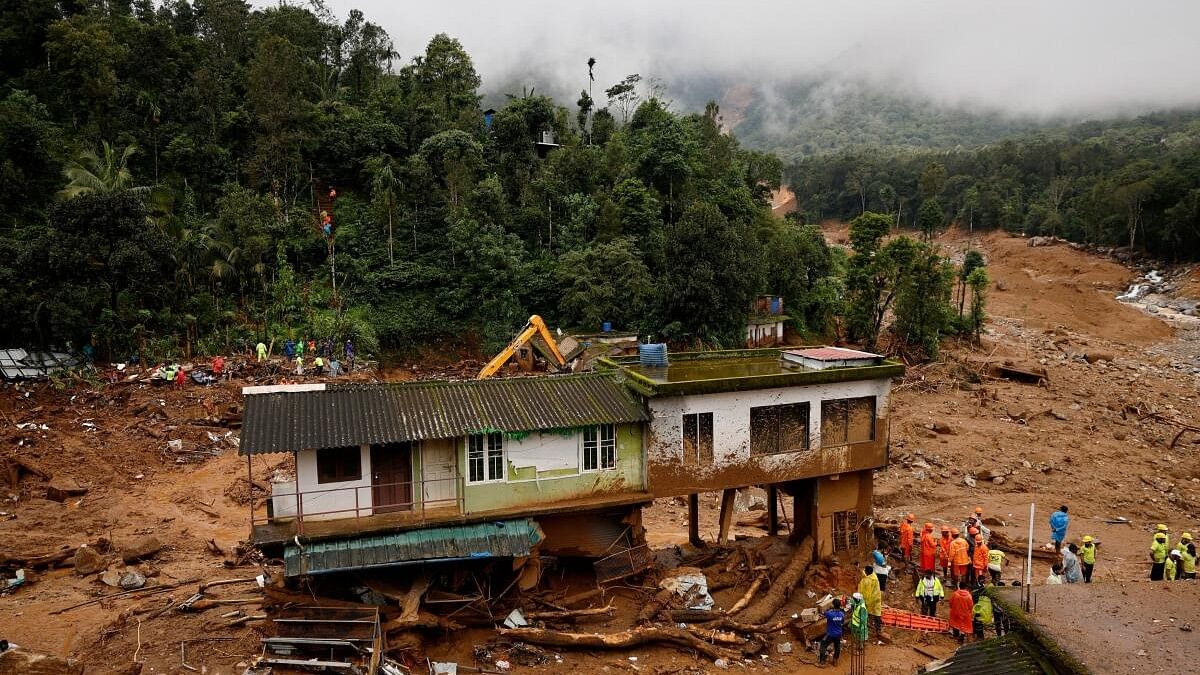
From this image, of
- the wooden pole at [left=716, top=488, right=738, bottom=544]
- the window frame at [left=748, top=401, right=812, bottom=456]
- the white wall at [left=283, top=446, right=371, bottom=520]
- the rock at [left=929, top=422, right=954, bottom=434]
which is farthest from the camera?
the rock at [left=929, top=422, right=954, bottom=434]

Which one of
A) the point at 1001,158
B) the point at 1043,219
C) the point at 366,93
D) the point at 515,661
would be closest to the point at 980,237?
the point at 1043,219

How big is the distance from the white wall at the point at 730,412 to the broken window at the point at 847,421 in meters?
0.17

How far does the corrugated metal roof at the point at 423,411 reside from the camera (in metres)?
14.5

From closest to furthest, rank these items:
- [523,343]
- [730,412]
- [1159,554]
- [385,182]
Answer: [1159,554], [730,412], [523,343], [385,182]

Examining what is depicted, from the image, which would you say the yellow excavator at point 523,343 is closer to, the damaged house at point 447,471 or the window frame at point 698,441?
the damaged house at point 447,471

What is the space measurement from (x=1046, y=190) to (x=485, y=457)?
103 meters

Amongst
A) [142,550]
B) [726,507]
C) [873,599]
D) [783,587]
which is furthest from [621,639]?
[142,550]

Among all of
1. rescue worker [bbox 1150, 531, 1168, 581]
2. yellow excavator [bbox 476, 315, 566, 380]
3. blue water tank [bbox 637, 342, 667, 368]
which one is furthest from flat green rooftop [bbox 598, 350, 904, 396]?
yellow excavator [bbox 476, 315, 566, 380]

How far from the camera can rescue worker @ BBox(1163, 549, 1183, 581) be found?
15.5 metres

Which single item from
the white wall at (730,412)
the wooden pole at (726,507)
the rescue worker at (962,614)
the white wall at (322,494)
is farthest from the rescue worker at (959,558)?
the white wall at (322,494)

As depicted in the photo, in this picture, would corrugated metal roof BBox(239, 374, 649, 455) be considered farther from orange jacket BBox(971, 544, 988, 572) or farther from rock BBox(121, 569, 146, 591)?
orange jacket BBox(971, 544, 988, 572)

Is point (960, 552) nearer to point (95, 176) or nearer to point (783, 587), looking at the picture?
point (783, 587)

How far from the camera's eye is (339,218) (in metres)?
45.7

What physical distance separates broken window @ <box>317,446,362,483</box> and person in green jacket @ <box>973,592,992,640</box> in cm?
1322
